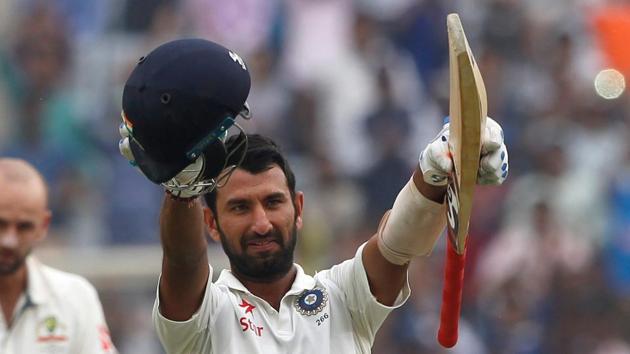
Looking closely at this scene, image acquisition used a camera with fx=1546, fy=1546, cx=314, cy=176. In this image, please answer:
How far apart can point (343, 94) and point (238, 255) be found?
19.2ft

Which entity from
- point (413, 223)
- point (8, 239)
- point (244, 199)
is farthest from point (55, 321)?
point (413, 223)

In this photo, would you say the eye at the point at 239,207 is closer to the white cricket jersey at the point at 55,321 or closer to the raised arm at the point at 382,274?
the raised arm at the point at 382,274

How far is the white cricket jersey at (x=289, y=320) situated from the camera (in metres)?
4.99

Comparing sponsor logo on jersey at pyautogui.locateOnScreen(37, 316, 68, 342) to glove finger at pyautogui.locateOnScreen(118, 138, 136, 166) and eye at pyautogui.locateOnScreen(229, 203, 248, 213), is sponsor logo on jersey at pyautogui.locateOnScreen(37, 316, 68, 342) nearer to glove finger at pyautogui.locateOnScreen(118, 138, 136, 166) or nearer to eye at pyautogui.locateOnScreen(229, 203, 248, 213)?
eye at pyautogui.locateOnScreen(229, 203, 248, 213)

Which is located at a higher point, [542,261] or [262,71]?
[262,71]

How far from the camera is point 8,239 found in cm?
659

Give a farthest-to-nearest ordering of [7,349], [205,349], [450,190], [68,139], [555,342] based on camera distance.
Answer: [68,139] → [555,342] → [7,349] → [205,349] → [450,190]

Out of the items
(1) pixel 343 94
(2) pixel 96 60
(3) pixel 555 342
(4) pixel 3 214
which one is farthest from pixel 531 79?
(4) pixel 3 214

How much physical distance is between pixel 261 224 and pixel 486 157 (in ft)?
2.78

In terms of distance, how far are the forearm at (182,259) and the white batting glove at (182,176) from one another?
0.09 m

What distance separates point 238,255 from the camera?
5070mm

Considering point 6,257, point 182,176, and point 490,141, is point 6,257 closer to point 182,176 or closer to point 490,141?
point 182,176

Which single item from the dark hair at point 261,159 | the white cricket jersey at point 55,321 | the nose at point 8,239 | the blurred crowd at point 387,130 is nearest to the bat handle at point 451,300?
the dark hair at point 261,159

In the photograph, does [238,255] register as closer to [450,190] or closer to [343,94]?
[450,190]
